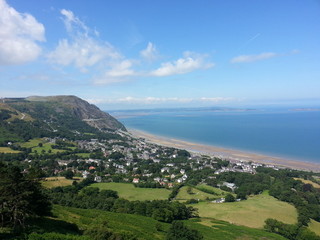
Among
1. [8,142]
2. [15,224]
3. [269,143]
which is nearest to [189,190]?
[15,224]

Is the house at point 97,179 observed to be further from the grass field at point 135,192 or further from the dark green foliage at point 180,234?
the dark green foliage at point 180,234

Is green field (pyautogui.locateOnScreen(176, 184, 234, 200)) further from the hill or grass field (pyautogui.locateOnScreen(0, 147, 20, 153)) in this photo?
the hill

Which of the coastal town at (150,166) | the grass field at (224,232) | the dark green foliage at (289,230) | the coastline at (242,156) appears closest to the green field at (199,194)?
the coastal town at (150,166)

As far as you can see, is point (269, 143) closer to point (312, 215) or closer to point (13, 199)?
point (312, 215)

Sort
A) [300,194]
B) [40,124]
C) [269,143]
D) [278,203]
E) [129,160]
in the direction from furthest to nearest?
[40,124]
[269,143]
[129,160]
[300,194]
[278,203]

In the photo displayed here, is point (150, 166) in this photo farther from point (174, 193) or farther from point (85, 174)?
point (174, 193)

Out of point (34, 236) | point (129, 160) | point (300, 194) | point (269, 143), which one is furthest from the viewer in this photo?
point (269, 143)
